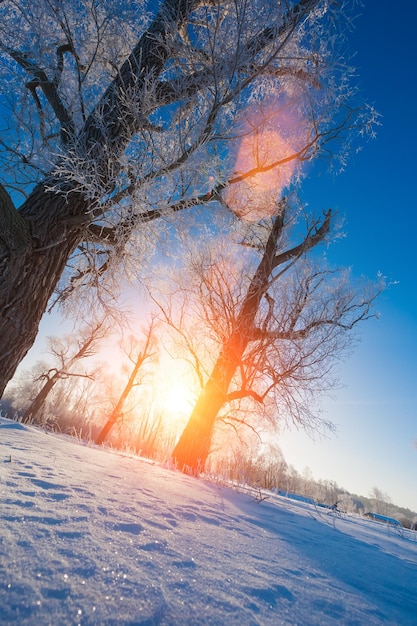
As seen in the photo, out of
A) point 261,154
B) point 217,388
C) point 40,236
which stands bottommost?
point 217,388

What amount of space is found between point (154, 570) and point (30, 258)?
272 centimetres

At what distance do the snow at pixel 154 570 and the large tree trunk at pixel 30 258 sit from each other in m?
1.20

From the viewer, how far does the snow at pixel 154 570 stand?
0.67 meters

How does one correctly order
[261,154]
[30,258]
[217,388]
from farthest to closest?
[217,388] → [261,154] → [30,258]

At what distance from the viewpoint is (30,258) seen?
272 cm

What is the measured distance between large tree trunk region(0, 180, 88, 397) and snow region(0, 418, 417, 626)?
120 centimetres

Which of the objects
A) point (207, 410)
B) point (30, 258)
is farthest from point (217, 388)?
point (30, 258)

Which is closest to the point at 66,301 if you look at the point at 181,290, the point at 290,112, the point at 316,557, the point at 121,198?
the point at 121,198

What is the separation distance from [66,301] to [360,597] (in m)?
4.61

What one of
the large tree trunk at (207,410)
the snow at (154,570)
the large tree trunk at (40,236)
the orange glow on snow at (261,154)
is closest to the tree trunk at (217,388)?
the large tree trunk at (207,410)

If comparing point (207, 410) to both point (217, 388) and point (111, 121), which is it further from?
point (111, 121)

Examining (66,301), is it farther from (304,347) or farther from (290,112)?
(304,347)

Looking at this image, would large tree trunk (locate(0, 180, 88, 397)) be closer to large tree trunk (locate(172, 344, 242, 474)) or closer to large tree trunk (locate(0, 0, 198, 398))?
large tree trunk (locate(0, 0, 198, 398))

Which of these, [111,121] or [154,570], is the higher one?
[111,121]
